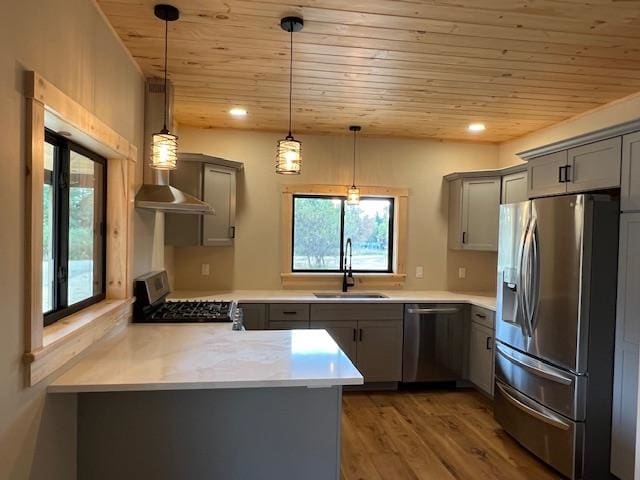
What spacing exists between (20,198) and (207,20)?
50.5 inches

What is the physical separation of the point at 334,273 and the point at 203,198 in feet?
5.12

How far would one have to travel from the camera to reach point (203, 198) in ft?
12.6

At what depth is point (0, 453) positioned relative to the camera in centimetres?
130

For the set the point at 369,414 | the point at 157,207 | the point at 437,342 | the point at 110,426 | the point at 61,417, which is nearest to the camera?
the point at 61,417

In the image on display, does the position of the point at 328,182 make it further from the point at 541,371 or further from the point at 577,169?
the point at 541,371

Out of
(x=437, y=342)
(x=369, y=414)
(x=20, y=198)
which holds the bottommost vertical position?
(x=369, y=414)

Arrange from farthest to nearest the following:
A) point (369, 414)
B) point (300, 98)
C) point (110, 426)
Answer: point (369, 414) < point (300, 98) < point (110, 426)

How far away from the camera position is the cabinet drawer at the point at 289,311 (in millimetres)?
3885

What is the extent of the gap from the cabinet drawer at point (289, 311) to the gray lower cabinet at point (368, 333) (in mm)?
73

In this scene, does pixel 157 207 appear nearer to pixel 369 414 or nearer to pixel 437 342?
pixel 369 414

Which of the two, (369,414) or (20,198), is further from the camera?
(369,414)

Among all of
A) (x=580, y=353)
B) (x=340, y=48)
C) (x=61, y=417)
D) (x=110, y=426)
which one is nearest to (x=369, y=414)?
(x=580, y=353)

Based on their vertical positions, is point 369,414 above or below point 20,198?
below

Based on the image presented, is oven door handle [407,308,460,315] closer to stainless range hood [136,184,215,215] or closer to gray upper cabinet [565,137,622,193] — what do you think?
gray upper cabinet [565,137,622,193]
